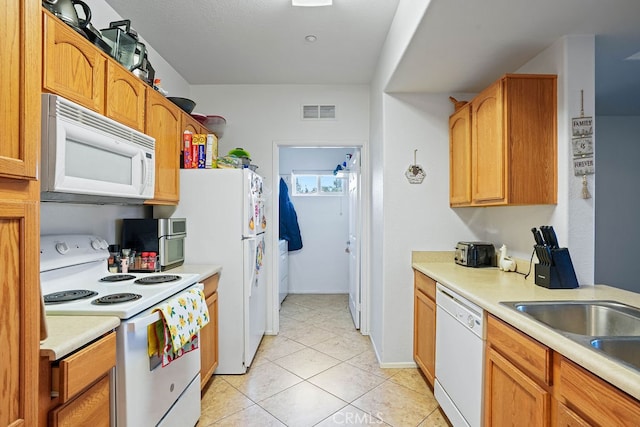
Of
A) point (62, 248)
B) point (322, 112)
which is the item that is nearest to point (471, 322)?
point (62, 248)

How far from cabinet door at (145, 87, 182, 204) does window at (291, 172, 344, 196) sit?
2767 millimetres

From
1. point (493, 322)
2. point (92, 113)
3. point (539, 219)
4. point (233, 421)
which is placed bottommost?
point (233, 421)

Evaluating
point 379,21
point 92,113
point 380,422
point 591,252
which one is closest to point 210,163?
point 92,113

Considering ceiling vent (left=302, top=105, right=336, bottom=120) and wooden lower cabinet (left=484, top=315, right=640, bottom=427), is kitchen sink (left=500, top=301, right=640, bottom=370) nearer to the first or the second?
wooden lower cabinet (left=484, top=315, right=640, bottom=427)

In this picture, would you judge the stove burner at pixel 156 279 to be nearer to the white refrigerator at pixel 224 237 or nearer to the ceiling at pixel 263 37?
the white refrigerator at pixel 224 237

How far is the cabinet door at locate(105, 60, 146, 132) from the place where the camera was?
1750 mm

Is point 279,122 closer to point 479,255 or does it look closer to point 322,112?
point 322,112

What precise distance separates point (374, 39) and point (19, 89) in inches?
91.7

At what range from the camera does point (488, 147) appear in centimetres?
214

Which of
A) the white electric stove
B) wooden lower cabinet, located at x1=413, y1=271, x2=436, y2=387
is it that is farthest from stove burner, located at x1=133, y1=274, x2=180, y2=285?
wooden lower cabinet, located at x1=413, y1=271, x2=436, y2=387

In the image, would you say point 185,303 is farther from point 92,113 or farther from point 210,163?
point 210,163

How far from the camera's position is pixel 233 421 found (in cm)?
204

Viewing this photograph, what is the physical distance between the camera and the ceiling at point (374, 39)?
5.31ft

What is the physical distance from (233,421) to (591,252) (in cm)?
224
